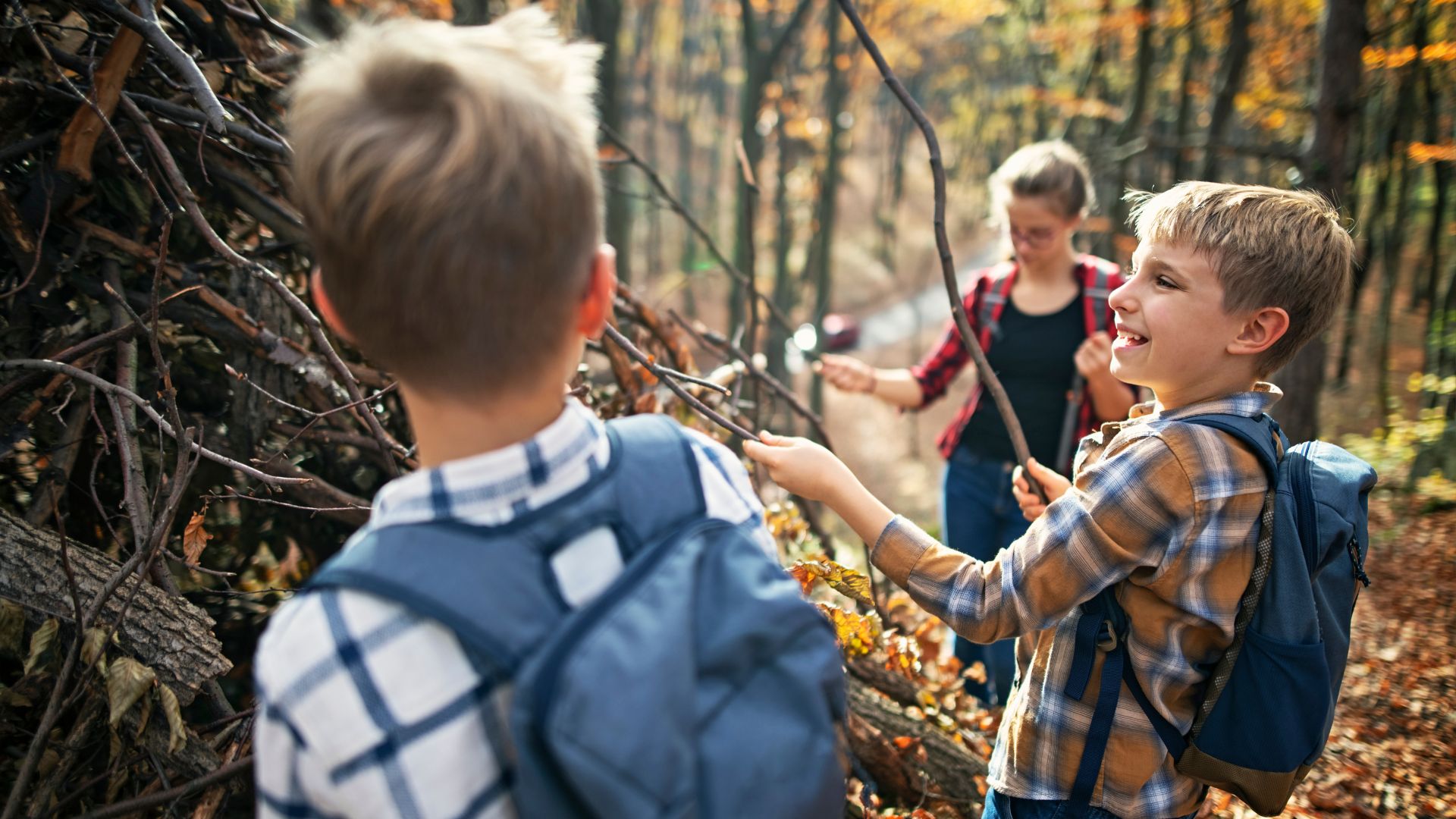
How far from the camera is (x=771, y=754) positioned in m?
0.94

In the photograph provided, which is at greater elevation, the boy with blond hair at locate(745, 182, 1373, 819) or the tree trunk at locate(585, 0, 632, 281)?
the tree trunk at locate(585, 0, 632, 281)

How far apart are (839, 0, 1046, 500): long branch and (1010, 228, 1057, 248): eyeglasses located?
82 cm

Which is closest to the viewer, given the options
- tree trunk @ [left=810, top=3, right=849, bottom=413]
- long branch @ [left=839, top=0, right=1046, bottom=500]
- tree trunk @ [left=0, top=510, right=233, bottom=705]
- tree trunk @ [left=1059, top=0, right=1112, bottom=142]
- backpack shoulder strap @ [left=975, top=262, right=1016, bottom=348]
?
tree trunk @ [left=0, top=510, right=233, bottom=705]

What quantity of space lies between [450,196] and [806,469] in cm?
100

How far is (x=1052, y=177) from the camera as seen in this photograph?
3.19 metres

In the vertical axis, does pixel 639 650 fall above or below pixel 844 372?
above

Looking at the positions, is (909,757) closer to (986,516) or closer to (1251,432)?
(986,516)

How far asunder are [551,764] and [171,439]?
2.19m

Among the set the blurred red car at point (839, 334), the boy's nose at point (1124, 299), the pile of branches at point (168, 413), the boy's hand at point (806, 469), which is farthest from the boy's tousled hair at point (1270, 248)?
the blurred red car at point (839, 334)

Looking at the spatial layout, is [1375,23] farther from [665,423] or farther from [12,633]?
[12,633]

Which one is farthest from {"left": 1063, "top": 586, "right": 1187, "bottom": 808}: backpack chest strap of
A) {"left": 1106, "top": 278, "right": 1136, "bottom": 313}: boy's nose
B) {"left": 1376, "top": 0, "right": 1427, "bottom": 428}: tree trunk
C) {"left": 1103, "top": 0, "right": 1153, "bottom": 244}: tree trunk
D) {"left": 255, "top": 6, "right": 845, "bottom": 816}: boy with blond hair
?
{"left": 1376, "top": 0, "right": 1427, "bottom": 428}: tree trunk

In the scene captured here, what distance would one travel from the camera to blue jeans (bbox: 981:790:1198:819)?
1.67 metres

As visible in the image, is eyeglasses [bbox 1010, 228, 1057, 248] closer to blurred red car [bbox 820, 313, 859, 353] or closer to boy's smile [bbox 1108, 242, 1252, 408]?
boy's smile [bbox 1108, 242, 1252, 408]

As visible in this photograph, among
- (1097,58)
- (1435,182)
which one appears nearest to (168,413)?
(1097,58)
